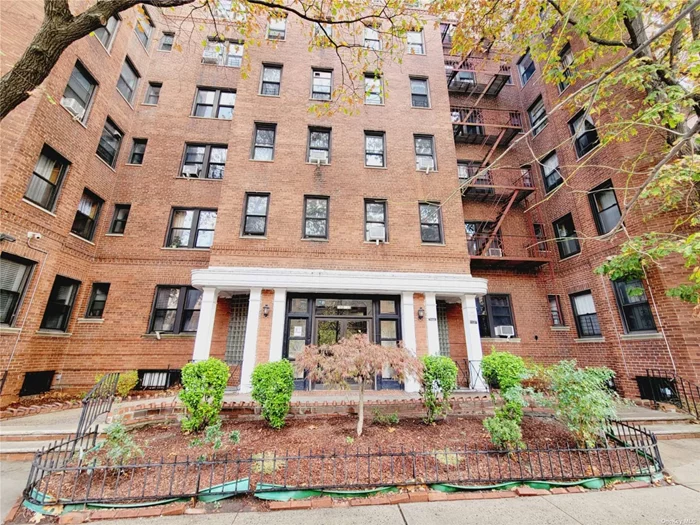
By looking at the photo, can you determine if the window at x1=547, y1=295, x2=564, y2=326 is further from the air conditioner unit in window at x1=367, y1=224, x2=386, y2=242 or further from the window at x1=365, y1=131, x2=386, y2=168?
the window at x1=365, y1=131, x2=386, y2=168

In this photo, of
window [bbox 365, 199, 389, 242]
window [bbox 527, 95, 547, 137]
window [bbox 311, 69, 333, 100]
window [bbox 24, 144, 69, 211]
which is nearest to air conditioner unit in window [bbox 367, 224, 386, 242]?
window [bbox 365, 199, 389, 242]

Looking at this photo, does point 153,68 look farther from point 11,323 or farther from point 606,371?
point 606,371

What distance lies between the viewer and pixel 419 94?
530 inches

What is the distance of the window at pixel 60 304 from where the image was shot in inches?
387

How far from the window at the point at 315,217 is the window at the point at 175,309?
5.09m

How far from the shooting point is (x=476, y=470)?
4723 mm

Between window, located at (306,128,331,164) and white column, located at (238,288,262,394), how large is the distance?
5.77m

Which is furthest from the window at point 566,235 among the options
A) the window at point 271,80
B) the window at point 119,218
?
the window at point 119,218

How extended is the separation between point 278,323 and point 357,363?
467 centimetres

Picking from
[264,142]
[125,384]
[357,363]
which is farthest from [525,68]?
[125,384]

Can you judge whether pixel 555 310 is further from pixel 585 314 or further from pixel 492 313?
pixel 492 313

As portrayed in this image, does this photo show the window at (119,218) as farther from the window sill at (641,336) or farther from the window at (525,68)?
the window at (525,68)

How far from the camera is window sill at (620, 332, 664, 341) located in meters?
8.85

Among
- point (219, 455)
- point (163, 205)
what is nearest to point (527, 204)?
point (219, 455)
